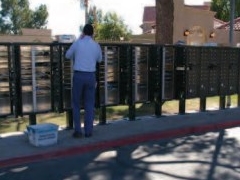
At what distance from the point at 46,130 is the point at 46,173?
1324mm

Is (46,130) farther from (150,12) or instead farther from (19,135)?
(150,12)

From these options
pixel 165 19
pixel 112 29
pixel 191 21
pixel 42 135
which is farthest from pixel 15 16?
pixel 42 135

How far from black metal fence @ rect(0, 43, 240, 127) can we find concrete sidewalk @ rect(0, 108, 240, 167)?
1.35ft

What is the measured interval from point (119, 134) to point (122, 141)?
15.3 inches

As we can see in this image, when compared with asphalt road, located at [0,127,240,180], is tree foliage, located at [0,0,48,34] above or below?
above

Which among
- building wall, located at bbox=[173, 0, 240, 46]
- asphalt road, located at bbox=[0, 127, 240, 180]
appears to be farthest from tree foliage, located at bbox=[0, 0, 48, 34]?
asphalt road, located at bbox=[0, 127, 240, 180]

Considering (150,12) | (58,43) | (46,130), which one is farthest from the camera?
(150,12)

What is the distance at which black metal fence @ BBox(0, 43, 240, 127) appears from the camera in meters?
8.44

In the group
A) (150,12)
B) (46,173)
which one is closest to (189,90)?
(46,173)

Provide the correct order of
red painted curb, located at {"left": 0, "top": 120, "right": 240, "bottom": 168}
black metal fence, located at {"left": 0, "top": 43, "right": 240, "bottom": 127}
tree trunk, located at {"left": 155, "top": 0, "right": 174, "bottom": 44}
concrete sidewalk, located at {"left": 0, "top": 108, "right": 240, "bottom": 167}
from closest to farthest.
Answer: red painted curb, located at {"left": 0, "top": 120, "right": 240, "bottom": 168}, concrete sidewalk, located at {"left": 0, "top": 108, "right": 240, "bottom": 167}, black metal fence, located at {"left": 0, "top": 43, "right": 240, "bottom": 127}, tree trunk, located at {"left": 155, "top": 0, "right": 174, "bottom": 44}

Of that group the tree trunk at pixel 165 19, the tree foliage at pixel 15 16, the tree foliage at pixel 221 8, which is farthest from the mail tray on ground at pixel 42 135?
Answer: the tree foliage at pixel 15 16

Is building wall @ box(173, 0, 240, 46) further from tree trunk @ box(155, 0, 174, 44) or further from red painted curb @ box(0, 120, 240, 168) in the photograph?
red painted curb @ box(0, 120, 240, 168)

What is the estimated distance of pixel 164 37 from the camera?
1442 centimetres

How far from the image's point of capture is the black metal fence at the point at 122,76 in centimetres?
844
